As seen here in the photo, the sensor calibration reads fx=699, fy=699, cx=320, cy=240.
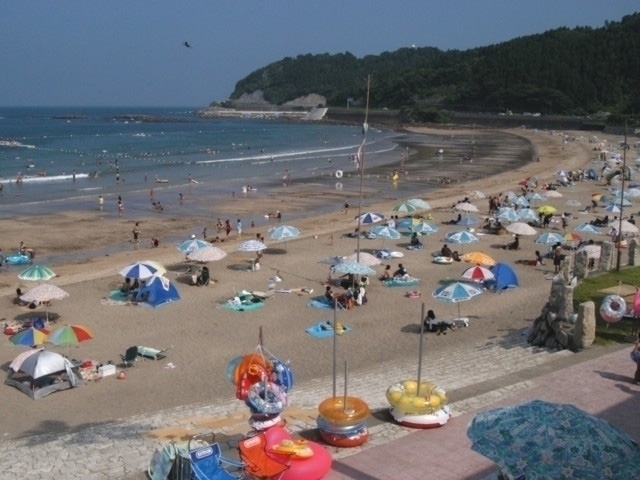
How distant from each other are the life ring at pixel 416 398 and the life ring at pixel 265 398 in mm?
2365

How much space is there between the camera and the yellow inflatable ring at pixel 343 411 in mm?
9523

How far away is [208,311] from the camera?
19078 mm

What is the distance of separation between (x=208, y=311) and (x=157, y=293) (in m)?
1.53

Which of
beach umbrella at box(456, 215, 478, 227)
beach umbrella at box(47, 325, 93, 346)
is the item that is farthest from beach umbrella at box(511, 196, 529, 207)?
beach umbrella at box(47, 325, 93, 346)

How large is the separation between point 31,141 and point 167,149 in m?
27.6

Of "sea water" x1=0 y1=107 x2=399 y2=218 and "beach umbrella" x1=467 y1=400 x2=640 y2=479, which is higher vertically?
"beach umbrella" x1=467 y1=400 x2=640 y2=479

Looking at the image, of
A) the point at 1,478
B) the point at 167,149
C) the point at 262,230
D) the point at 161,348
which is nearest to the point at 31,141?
the point at 167,149

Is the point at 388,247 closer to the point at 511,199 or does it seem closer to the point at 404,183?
the point at 511,199

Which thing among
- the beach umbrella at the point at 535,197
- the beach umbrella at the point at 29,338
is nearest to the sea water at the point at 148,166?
the beach umbrella at the point at 535,197

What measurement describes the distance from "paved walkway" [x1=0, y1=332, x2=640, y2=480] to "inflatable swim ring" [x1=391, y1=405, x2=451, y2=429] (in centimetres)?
11

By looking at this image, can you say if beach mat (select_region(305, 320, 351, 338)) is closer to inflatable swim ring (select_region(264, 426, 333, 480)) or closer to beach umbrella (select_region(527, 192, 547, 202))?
inflatable swim ring (select_region(264, 426, 333, 480))

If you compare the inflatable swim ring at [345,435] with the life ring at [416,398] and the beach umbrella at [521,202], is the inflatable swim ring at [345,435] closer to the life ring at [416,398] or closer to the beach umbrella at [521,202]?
the life ring at [416,398]

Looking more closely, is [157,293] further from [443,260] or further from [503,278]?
[443,260]

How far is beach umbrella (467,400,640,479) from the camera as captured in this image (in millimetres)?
6258
